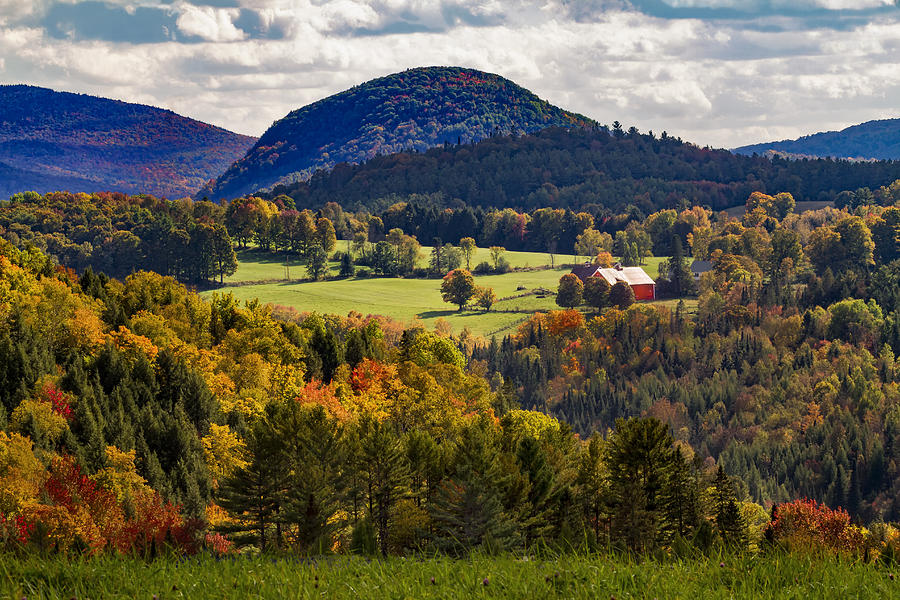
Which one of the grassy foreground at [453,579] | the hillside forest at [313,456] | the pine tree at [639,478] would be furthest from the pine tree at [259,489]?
the grassy foreground at [453,579]

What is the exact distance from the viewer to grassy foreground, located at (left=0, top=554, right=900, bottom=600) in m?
13.0

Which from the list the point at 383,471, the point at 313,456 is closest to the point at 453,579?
the point at 313,456

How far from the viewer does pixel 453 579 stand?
45.5ft

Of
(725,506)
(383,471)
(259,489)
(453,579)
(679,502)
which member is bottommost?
(725,506)

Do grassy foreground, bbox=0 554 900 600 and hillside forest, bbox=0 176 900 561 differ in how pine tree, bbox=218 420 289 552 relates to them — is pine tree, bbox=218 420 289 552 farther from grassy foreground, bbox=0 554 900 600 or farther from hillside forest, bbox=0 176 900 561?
grassy foreground, bbox=0 554 900 600

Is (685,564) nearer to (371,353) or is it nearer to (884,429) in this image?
(371,353)

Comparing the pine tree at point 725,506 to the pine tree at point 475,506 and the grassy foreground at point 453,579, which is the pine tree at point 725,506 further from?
the grassy foreground at point 453,579

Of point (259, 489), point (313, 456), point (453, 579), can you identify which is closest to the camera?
point (453, 579)

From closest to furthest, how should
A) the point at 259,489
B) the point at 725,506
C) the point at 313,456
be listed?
the point at 313,456 < the point at 259,489 < the point at 725,506

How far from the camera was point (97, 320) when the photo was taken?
97.6 metres

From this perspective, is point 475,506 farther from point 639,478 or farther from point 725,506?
point 725,506

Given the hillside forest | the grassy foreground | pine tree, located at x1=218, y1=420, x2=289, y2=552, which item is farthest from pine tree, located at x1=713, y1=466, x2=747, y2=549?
the grassy foreground

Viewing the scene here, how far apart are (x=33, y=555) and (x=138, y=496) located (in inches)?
2105

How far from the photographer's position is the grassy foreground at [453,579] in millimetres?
13016
